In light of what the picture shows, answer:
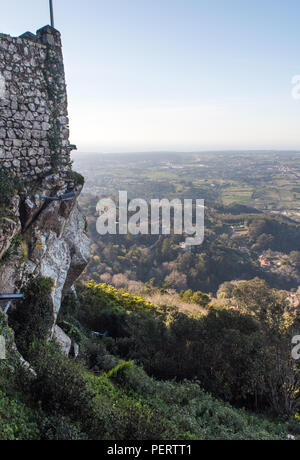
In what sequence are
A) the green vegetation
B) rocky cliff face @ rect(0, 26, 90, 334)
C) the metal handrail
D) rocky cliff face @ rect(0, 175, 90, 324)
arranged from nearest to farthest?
the green vegetation
rocky cliff face @ rect(0, 175, 90, 324)
rocky cliff face @ rect(0, 26, 90, 334)
the metal handrail

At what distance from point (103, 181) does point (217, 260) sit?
5534 cm

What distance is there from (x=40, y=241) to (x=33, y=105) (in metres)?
2.81

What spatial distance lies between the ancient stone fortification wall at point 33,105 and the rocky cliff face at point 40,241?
480mm

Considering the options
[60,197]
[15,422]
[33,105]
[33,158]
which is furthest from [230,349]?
[33,105]

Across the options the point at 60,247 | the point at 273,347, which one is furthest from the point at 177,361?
the point at 60,247

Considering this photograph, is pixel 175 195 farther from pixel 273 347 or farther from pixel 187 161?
pixel 187 161

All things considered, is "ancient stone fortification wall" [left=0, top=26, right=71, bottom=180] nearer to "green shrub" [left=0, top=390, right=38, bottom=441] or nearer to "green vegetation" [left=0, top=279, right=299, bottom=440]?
"green vegetation" [left=0, top=279, right=299, bottom=440]

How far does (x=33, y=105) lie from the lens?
5.75 m

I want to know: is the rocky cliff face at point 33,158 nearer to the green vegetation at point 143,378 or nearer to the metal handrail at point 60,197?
the metal handrail at point 60,197

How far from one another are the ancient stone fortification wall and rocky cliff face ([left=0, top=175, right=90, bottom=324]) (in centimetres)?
48

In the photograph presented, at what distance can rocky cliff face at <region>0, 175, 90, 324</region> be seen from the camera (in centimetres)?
506

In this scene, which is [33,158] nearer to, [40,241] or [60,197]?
[60,197]

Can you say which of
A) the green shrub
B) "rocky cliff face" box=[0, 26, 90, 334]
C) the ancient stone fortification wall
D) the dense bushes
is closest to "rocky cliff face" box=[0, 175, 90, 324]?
"rocky cliff face" box=[0, 26, 90, 334]

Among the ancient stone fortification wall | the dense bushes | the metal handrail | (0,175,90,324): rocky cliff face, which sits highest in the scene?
the ancient stone fortification wall
